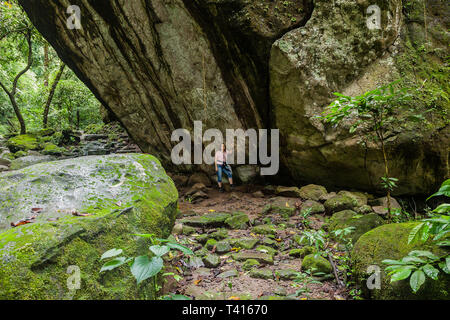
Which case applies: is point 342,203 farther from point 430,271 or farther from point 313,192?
point 430,271

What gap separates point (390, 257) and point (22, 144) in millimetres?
12842

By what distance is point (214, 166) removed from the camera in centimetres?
877

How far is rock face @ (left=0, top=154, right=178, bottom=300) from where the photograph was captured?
1.83m

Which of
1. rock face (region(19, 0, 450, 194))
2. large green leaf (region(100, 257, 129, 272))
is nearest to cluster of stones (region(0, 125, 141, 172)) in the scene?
rock face (region(19, 0, 450, 194))

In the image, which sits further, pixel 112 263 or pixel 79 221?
pixel 79 221

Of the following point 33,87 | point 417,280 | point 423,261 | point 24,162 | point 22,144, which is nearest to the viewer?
point 417,280

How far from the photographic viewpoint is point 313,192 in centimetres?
685

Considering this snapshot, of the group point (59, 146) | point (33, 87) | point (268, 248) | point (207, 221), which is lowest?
point (268, 248)

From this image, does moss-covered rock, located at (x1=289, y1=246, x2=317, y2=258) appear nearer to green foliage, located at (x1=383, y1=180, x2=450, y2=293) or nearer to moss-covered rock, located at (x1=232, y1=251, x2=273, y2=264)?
moss-covered rock, located at (x1=232, y1=251, x2=273, y2=264)

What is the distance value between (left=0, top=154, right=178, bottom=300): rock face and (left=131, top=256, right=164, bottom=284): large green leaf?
0.70m

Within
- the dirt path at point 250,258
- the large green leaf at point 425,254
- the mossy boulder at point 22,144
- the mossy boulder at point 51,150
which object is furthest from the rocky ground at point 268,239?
the mossy boulder at point 22,144

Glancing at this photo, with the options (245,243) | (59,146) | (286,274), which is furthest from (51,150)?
(286,274)
